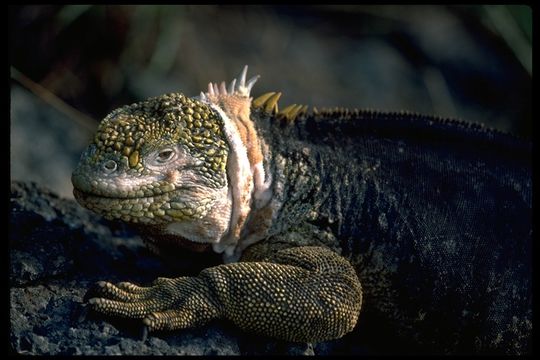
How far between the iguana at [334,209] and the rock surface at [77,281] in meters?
0.13

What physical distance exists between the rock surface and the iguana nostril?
0.61 m

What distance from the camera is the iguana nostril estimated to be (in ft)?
11.5

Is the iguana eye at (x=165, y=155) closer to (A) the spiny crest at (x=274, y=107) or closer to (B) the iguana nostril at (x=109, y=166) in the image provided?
(B) the iguana nostril at (x=109, y=166)

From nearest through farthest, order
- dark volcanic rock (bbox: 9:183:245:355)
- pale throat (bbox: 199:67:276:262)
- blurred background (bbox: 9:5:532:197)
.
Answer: dark volcanic rock (bbox: 9:183:245:355) < pale throat (bbox: 199:67:276:262) < blurred background (bbox: 9:5:532:197)

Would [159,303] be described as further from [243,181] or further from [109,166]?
[243,181]

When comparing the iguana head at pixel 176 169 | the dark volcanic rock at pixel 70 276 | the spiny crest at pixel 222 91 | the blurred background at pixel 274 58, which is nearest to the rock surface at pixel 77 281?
the dark volcanic rock at pixel 70 276

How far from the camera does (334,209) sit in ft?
12.9

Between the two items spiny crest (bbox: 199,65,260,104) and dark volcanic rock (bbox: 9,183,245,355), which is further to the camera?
spiny crest (bbox: 199,65,260,104)

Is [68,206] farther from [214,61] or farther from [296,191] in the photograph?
[214,61]

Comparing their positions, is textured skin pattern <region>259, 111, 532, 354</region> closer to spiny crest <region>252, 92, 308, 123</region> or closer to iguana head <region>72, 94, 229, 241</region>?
spiny crest <region>252, 92, 308, 123</region>

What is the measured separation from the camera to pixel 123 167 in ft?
11.5

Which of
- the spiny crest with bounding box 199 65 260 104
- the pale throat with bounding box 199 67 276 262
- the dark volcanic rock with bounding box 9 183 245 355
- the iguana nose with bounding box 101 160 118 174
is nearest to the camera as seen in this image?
the dark volcanic rock with bounding box 9 183 245 355

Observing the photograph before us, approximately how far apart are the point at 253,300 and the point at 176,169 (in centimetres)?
73

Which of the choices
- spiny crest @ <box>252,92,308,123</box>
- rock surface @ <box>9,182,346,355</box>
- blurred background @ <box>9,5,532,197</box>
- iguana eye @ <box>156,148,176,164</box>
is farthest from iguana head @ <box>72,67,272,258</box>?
blurred background @ <box>9,5,532,197</box>
